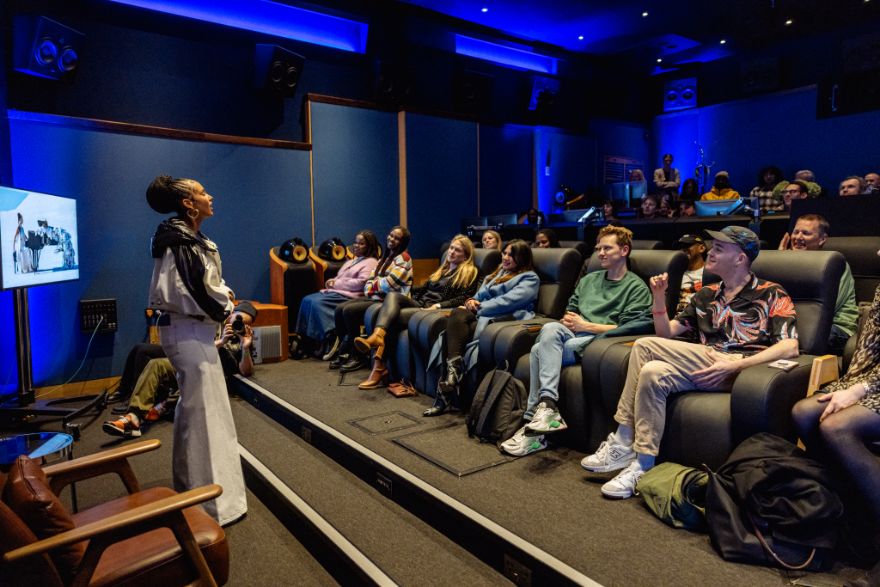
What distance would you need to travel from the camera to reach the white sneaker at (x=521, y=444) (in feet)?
9.81

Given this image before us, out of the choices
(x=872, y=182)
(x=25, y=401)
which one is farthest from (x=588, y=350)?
(x=872, y=182)

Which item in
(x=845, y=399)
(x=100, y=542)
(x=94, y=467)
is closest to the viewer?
(x=100, y=542)

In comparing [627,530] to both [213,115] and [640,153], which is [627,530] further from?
[640,153]

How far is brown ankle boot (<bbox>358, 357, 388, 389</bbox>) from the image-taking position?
4363 millimetres

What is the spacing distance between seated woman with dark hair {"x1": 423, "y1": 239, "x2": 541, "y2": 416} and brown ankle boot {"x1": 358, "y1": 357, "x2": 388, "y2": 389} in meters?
0.61

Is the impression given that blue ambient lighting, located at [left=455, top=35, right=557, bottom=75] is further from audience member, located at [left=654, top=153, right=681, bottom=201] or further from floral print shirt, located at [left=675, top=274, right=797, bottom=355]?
floral print shirt, located at [left=675, top=274, right=797, bottom=355]

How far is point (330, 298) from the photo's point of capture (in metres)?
5.41

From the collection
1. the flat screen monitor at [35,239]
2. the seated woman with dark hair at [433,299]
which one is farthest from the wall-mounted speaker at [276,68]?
the seated woman with dark hair at [433,299]

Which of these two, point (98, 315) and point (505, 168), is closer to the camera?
point (98, 315)

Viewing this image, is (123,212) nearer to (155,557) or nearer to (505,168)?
(155,557)

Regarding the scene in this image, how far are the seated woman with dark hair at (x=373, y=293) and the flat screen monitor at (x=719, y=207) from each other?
2.86m

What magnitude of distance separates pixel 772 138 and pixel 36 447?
33.5 feet

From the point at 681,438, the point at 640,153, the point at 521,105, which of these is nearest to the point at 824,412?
the point at 681,438

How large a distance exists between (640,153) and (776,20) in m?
3.82
